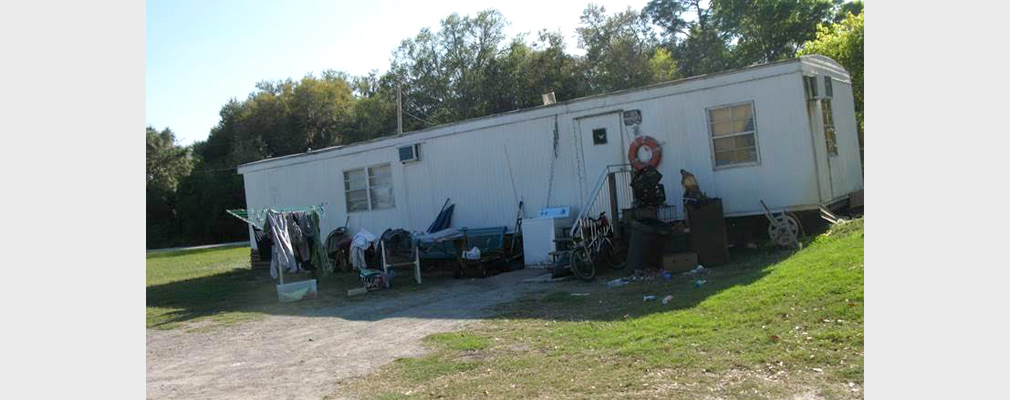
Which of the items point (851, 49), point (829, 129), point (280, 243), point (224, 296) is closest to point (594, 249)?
point (829, 129)

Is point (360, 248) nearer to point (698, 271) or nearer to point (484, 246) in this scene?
point (484, 246)

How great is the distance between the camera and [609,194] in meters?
13.2

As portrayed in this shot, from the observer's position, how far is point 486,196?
51.2 ft

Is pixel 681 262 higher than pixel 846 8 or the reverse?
the reverse

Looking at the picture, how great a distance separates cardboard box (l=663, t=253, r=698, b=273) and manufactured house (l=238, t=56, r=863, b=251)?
5.40ft

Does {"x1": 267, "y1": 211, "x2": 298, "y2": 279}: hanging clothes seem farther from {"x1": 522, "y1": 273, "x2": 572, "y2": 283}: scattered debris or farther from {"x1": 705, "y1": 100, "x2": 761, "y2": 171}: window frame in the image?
{"x1": 705, "y1": 100, "x2": 761, "y2": 171}: window frame

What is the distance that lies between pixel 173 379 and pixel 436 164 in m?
9.56

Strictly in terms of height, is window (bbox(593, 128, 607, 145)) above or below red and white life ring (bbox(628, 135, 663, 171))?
above

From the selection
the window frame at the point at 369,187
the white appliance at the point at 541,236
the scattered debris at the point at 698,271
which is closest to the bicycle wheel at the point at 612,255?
the white appliance at the point at 541,236

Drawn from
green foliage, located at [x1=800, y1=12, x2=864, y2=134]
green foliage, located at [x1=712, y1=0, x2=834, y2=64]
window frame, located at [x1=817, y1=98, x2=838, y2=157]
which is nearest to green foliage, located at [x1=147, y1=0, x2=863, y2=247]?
green foliage, located at [x1=712, y1=0, x2=834, y2=64]

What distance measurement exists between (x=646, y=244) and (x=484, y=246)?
365 centimetres

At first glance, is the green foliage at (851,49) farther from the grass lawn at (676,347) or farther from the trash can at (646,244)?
the grass lawn at (676,347)

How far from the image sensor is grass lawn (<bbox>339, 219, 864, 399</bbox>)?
5.47 metres

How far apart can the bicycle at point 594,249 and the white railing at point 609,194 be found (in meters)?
0.28
